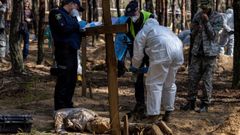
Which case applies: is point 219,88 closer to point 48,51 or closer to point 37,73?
point 37,73

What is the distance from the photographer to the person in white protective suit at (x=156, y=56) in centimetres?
726

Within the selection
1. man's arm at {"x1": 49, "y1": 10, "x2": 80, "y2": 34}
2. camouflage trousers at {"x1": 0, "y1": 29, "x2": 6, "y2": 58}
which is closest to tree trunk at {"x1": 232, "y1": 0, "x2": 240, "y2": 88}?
man's arm at {"x1": 49, "y1": 10, "x2": 80, "y2": 34}

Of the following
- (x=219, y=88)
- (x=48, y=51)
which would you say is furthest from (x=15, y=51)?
(x=48, y=51)

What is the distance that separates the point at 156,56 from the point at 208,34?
1.44 meters

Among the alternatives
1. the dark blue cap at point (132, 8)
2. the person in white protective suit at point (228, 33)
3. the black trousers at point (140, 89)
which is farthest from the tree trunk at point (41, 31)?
the dark blue cap at point (132, 8)

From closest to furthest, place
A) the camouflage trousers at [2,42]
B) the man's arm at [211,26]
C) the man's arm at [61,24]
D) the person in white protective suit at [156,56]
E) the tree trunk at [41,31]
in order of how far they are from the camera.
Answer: the person in white protective suit at [156,56] → the man's arm at [61,24] → the man's arm at [211,26] → the camouflage trousers at [2,42] → the tree trunk at [41,31]

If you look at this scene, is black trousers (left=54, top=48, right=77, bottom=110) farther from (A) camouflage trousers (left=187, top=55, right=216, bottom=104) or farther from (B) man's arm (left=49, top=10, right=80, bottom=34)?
(A) camouflage trousers (left=187, top=55, right=216, bottom=104)

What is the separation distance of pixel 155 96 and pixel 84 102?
8.11ft

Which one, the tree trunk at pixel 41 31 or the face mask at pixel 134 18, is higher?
the face mask at pixel 134 18

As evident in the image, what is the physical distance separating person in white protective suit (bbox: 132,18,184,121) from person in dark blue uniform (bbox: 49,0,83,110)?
103 cm

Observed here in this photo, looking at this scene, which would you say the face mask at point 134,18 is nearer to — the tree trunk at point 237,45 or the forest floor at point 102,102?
the forest floor at point 102,102

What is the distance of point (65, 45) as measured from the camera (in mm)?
7871

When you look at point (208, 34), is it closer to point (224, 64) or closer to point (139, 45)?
point (139, 45)

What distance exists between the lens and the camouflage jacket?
27.2ft
